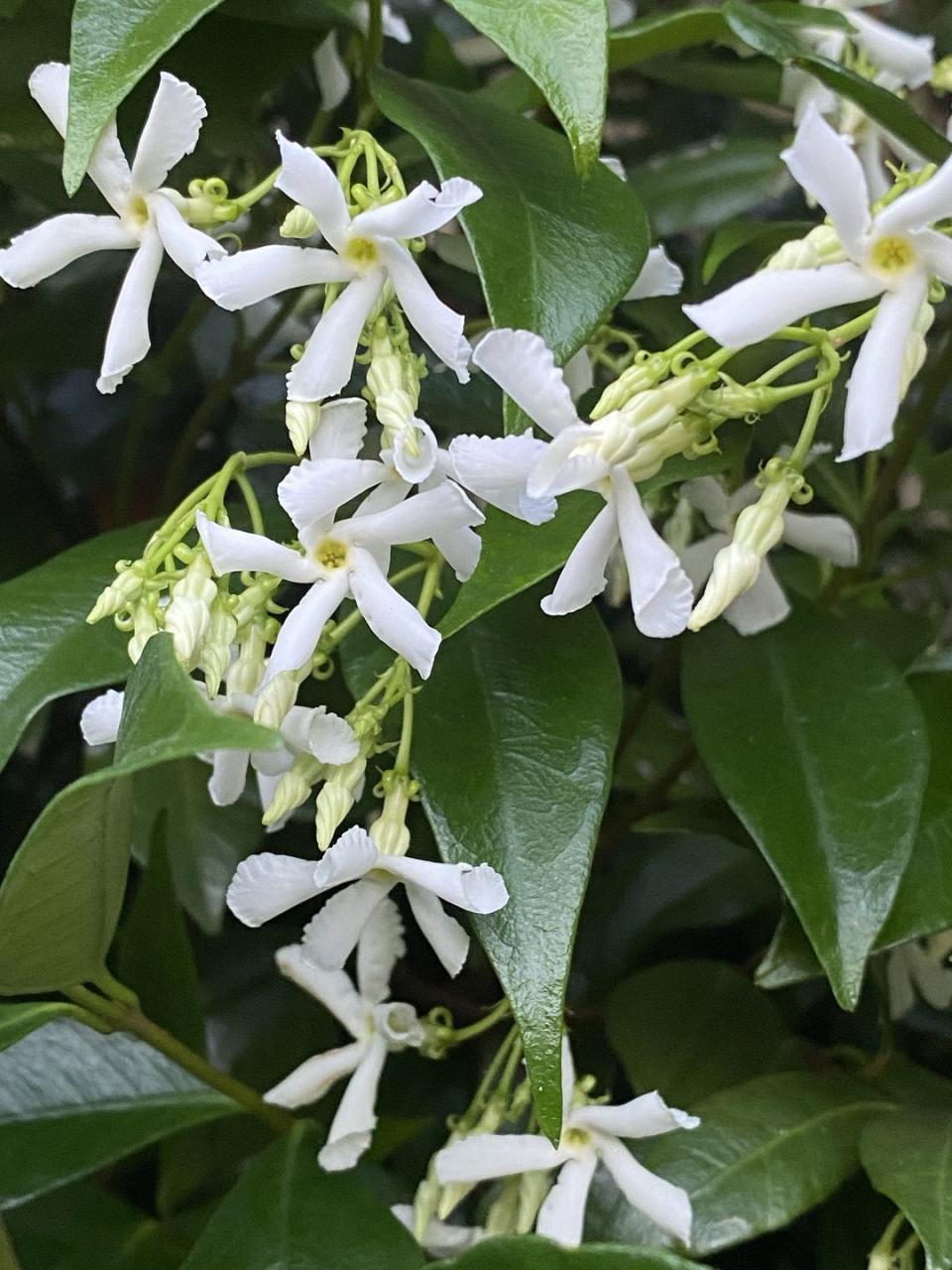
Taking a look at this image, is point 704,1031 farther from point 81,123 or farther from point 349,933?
point 81,123

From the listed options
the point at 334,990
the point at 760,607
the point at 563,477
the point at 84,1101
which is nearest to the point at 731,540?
the point at 760,607

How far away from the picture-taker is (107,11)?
404 millimetres

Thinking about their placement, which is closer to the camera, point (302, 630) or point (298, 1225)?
point (302, 630)

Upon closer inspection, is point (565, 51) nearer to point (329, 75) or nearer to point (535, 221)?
point (535, 221)

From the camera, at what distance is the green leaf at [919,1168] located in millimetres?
450

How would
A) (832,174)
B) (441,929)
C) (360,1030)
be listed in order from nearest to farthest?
(832,174) < (441,929) < (360,1030)

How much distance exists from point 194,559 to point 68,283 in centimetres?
45

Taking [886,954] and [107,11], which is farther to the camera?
[886,954]

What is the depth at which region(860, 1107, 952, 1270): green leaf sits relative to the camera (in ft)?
1.48

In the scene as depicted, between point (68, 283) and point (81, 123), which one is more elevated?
point (81, 123)

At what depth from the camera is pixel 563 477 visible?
383 mm

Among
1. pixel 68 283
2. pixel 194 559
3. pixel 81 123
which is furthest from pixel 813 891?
pixel 68 283

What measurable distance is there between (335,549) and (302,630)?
37 mm

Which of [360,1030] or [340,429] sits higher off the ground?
[340,429]
